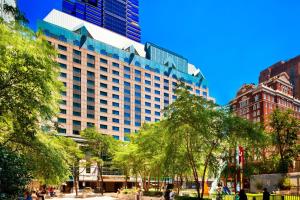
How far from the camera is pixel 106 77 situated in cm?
12175

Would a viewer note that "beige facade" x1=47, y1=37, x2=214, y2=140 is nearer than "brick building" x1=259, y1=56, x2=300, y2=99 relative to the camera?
Yes

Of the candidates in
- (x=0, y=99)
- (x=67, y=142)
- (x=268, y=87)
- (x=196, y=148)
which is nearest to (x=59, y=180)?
(x=0, y=99)

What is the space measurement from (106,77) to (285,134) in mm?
73399

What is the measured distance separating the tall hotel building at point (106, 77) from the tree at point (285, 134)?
49.0m

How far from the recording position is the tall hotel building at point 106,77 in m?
111

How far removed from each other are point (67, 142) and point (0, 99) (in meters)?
50.3

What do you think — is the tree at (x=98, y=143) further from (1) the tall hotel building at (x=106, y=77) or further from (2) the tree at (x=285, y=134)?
(2) the tree at (x=285, y=134)

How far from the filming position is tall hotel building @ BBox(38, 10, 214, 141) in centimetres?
11062

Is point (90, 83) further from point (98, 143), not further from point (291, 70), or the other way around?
point (291, 70)

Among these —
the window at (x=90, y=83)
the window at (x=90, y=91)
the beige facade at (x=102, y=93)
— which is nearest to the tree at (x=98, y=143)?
the beige facade at (x=102, y=93)

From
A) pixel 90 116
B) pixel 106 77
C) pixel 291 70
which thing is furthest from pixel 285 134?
pixel 291 70

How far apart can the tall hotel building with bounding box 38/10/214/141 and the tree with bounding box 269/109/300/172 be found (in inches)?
1930

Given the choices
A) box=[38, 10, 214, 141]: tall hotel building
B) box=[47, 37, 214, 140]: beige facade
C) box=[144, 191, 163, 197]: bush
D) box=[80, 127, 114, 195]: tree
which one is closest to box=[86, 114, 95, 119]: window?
box=[47, 37, 214, 140]: beige facade

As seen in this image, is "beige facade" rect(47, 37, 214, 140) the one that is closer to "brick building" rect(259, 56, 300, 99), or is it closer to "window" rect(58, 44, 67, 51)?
"window" rect(58, 44, 67, 51)
